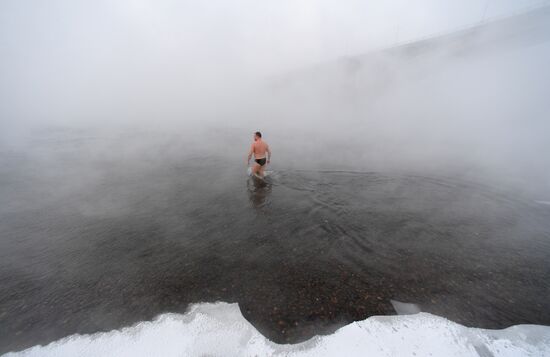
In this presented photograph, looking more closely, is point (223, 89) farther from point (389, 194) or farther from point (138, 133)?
point (389, 194)

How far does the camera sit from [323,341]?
11.0 ft

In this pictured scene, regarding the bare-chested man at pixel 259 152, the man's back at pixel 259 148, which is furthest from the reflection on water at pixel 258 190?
the man's back at pixel 259 148

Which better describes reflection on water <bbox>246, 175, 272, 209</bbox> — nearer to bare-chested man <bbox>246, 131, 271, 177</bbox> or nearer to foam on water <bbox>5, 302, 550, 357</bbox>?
bare-chested man <bbox>246, 131, 271, 177</bbox>

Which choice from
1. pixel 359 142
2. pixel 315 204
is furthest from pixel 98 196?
pixel 359 142

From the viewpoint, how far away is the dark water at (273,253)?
392 centimetres

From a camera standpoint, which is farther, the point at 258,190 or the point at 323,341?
the point at 258,190

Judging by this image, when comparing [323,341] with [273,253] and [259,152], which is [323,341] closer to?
[273,253]

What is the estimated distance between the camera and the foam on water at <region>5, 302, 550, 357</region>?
3.23 m

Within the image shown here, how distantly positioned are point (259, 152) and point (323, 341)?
6778 mm

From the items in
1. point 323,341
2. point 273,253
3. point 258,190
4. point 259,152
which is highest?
point 259,152

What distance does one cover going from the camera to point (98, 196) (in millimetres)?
8500

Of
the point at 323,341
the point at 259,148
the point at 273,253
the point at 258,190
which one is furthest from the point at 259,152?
the point at 323,341

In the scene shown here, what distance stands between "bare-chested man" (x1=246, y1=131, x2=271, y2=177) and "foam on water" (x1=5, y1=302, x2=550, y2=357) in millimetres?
6261

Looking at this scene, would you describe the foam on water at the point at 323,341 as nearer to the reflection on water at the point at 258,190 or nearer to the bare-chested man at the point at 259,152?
the reflection on water at the point at 258,190
